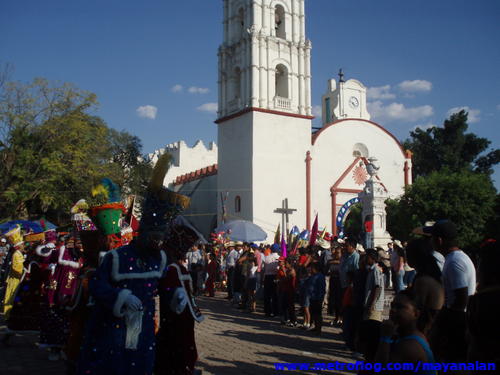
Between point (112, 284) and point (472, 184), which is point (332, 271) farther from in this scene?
point (472, 184)

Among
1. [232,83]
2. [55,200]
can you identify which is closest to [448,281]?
[55,200]

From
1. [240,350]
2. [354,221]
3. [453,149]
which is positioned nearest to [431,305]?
[240,350]

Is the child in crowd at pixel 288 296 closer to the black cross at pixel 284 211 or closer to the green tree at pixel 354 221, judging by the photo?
the black cross at pixel 284 211

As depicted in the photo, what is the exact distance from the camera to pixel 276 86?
3475 centimetres

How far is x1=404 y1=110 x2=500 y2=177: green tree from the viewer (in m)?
47.8

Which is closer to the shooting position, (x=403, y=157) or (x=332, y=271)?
(x=332, y=271)

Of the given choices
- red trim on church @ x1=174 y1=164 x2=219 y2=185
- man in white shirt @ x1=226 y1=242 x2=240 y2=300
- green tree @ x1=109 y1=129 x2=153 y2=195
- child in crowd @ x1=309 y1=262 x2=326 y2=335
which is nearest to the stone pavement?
child in crowd @ x1=309 y1=262 x2=326 y2=335

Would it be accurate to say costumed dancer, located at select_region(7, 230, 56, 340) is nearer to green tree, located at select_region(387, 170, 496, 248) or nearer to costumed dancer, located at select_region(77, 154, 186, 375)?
costumed dancer, located at select_region(77, 154, 186, 375)

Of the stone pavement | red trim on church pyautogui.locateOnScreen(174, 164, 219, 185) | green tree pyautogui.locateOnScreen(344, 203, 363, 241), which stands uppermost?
red trim on church pyautogui.locateOnScreen(174, 164, 219, 185)

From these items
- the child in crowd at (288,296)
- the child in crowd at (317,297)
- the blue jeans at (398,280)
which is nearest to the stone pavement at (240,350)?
the child in crowd at (317,297)

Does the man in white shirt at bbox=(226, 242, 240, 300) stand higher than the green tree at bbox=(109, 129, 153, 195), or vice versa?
the green tree at bbox=(109, 129, 153, 195)

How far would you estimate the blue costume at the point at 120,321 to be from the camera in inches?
158

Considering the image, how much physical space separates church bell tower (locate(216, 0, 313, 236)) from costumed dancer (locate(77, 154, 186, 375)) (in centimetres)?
2589

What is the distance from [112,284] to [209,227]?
3421cm
